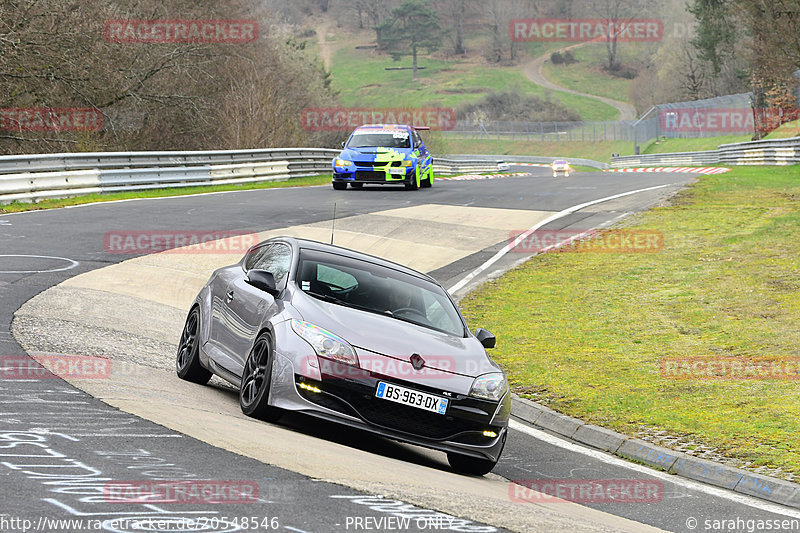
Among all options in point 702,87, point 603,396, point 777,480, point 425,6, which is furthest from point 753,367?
point 425,6

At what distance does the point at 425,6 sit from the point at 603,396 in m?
175

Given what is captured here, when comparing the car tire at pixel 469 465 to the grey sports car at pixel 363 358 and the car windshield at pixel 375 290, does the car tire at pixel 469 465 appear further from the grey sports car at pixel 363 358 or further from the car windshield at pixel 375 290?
the car windshield at pixel 375 290

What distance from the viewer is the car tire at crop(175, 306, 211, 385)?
32.1 ft

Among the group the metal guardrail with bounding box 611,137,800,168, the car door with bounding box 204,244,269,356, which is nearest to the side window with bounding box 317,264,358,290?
the car door with bounding box 204,244,269,356

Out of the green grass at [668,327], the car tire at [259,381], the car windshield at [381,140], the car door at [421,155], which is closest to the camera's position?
the car tire at [259,381]

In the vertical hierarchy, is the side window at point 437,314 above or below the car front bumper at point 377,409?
above

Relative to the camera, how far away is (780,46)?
48.7m

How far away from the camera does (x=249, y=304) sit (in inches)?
Answer: 358

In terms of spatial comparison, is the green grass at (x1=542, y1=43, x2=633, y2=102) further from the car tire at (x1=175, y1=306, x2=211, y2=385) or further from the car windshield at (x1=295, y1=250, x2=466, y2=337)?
the car windshield at (x1=295, y1=250, x2=466, y2=337)

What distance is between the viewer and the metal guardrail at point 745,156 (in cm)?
4581

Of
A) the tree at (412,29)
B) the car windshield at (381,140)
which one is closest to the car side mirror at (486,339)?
the car windshield at (381,140)

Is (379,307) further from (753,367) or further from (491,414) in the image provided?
(753,367)

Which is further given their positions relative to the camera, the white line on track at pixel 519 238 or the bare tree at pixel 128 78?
the bare tree at pixel 128 78

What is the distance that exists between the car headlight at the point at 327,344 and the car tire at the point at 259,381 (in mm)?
293
